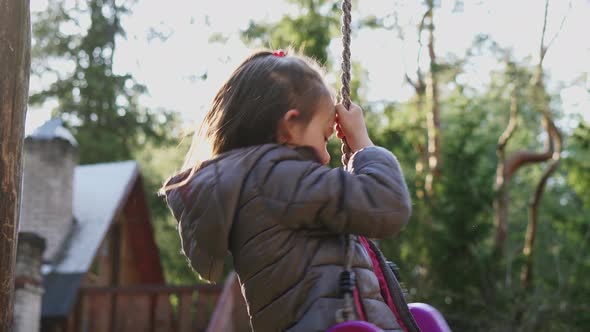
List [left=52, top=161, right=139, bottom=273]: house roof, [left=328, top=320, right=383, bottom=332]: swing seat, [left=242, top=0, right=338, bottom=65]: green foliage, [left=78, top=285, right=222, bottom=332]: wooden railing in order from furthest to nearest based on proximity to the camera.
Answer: [left=242, top=0, right=338, bottom=65]: green foliage, [left=52, top=161, right=139, bottom=273]: house roof, [left=78, top=285, right=222, bottom=332]: wooden railing, [left=328, top=320, right=383, bottom=332]: swing seat

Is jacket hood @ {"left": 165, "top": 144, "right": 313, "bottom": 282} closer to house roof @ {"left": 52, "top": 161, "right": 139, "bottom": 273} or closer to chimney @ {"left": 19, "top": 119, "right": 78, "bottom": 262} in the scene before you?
house roof @ {"left": 52, "top": 161, "right": 139, "bottom": 273}

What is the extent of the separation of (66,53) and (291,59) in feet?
76.7

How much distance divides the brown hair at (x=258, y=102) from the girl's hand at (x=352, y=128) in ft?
0.32

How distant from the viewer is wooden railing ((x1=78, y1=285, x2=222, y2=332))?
1138cm

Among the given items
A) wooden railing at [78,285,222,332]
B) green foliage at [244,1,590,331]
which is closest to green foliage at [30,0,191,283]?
green foliage at [244,1,590,331]

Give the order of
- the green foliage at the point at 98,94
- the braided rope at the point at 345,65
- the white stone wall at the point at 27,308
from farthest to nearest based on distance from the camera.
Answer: the green foliage at the point at 98,94 → the white stone wall at the point at 27,308 → the braided rope at the point at 345,65

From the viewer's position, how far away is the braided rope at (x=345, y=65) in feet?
8.23

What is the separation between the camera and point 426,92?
63.0ft

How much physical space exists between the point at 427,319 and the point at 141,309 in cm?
947

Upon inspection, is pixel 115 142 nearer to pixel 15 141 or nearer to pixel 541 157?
pixel 541 157

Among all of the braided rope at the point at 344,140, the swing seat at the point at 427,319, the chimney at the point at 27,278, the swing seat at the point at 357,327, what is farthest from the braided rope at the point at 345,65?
the chimney at the point at 27,278

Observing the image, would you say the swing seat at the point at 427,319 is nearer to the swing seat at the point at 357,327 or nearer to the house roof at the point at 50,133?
the swing seat at the point at 357,327

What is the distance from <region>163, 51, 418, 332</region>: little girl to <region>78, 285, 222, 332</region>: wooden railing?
910cm

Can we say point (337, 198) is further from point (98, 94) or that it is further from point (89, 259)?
point (98, 94)
